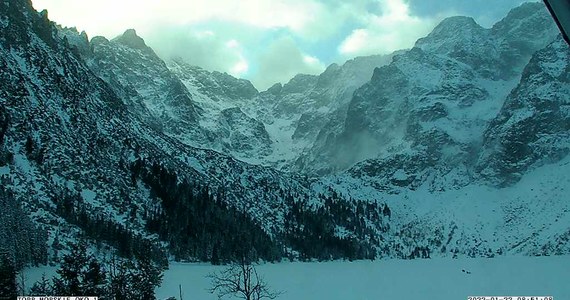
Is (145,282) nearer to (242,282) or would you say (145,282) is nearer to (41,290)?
(41,290)

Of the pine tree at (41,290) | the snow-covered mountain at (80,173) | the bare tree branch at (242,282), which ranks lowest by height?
the bare tree branch at (242,282)

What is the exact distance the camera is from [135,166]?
181 m

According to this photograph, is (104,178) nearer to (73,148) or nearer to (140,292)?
(73,148)

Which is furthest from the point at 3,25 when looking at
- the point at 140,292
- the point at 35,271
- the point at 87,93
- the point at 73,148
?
the point at 140,292

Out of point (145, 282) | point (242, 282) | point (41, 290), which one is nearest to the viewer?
point (41, 290)

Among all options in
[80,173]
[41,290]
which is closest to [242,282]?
[41,290]

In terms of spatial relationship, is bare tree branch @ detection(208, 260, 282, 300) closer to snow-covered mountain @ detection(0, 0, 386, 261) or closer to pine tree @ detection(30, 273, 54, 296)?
pine tree @ detection(30, 273, 54, 296)

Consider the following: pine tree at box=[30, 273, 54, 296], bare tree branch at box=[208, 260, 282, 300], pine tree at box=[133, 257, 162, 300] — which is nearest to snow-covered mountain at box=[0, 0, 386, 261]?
pine tree at box=[30, 273, 54, 296]

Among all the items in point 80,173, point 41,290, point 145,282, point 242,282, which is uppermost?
point 80,173

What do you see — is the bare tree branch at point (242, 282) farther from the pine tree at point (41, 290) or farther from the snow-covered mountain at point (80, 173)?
the snow-covered mountain at point (80, 173)

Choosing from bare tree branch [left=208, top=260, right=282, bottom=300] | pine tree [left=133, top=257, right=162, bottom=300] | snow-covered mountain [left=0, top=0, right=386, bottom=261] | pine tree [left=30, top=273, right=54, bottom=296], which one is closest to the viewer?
bare tree branch [left=208, top=260, right=282, bottom=300]

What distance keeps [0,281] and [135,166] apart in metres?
160

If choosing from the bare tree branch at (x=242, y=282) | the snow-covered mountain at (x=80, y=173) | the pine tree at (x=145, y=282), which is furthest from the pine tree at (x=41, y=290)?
the snow-covered mountain at (x=80, y=173)

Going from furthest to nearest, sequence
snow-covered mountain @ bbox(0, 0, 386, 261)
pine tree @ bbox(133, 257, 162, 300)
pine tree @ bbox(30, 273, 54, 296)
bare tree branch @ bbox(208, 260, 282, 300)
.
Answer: snow-covered mountain @ bbox(0, 0, 386, 261) → pine tree @ bbox(133, 257, 162, 300) → pine tree @ bbox(30, 273, 54, 296) → bare tree branch @ bbox(208, 260, 282, 300)
